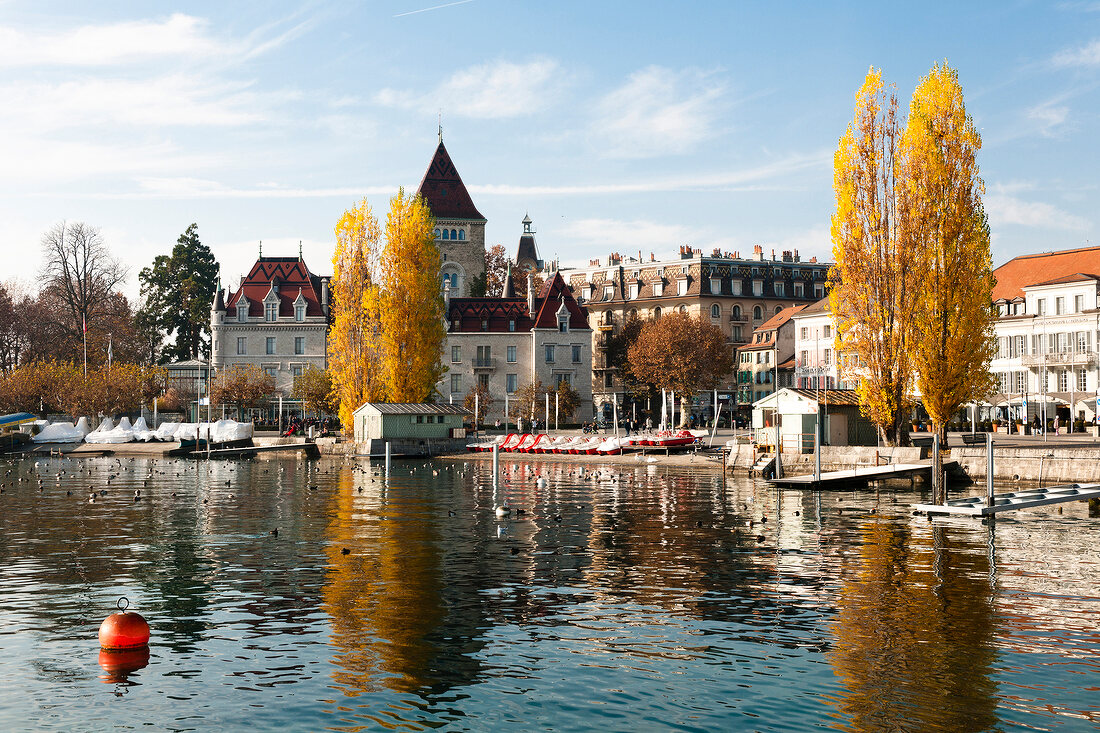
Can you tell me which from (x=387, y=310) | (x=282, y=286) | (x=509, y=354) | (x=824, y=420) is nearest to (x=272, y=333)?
(x=282, y=286)

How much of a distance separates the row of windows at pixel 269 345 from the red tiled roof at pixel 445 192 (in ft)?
75.7

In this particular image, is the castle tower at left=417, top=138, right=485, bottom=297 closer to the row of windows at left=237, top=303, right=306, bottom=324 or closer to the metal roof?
the row of windows at left=237, top=303, right=306, bottom=324

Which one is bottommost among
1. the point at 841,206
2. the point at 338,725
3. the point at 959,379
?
the point at 338,725

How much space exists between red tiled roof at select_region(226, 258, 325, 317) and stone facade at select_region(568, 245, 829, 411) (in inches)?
1493

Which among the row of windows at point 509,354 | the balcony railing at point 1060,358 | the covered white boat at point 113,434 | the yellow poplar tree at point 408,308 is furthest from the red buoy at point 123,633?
the row of windows at point 509,354

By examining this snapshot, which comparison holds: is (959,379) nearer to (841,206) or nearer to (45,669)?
(841,206)

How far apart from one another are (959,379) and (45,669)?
45.8m

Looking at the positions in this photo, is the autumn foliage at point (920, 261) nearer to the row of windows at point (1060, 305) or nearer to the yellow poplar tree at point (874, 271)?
the yellow poplar tree at point (874, 271)

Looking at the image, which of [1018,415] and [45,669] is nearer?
[45,669]

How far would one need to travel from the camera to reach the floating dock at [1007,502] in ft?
124

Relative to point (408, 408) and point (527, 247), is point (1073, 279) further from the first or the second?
point (527, 247)

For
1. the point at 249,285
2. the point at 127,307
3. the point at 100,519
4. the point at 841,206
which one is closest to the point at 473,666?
the point at 100,519

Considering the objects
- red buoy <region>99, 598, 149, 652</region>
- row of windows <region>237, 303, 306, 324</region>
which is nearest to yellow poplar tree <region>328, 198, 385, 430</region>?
row of windows <region>237, 303, 306, 324</region>

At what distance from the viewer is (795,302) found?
14288 centimetres
